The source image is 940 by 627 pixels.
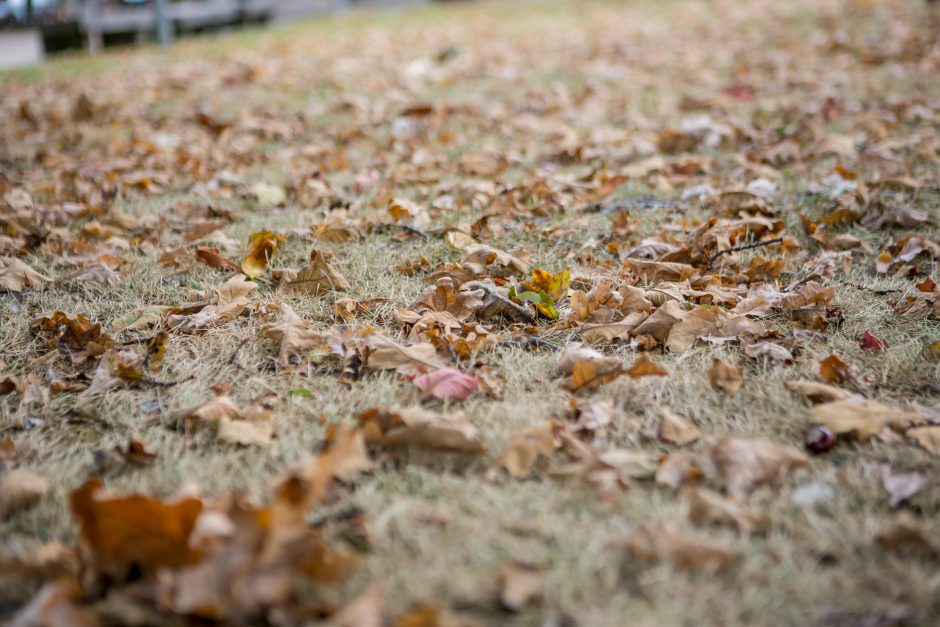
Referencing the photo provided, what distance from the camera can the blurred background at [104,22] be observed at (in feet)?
32.5

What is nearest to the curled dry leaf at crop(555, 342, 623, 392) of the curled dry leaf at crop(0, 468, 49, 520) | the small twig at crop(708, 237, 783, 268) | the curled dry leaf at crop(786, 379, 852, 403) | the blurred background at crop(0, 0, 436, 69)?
the curled dry leaf at crop(786, 379, 852, 403)

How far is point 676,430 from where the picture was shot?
1574 millimetres

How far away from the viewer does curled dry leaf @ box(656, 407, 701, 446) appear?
1.55 m

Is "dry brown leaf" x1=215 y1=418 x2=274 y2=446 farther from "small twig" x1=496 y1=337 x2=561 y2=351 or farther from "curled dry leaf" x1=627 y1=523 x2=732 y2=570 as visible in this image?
"curled dry leaf" x1=627 y1=523 x2=732 y2=570

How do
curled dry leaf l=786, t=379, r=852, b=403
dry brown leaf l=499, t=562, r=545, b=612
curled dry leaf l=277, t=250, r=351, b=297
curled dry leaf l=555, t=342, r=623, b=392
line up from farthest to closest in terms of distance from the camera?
curled dry leaf l=277, t=250, r=351, b=297
curled dry leaf l=555, t=342, r=623, b=392
curled dry leaf l=786, t=379, r=852, b=403
dry brown leaf l=499, t=562, r=545, b=612

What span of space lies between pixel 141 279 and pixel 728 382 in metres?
1.99

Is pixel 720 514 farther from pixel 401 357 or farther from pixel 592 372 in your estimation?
pixel 401 357

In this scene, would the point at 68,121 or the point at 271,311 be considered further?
the point at 68,121

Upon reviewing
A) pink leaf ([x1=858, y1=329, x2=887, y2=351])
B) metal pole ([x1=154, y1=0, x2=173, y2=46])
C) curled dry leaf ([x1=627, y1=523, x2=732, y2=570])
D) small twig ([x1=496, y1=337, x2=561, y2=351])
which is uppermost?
metal pole ([x1=154, y1=0, x2=173, y2=46])

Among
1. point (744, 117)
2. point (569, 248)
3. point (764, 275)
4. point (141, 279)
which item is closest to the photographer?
point (764, 275)

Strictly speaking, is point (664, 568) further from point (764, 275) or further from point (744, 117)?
point (744, 117)

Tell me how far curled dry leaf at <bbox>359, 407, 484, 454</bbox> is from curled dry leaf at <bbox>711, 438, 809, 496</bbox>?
1.63ft

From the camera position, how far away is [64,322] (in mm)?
2119

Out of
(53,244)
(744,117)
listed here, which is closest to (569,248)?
(53,244)
